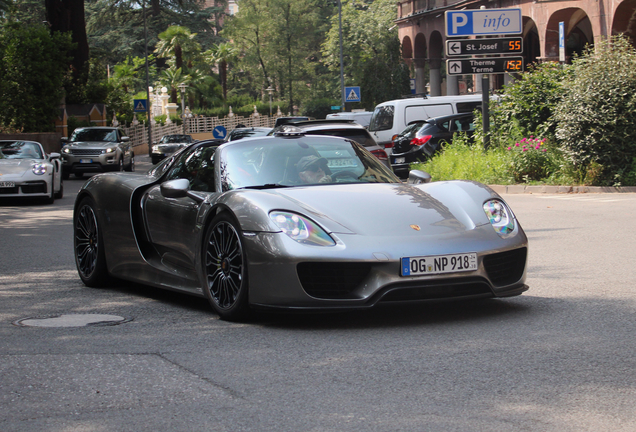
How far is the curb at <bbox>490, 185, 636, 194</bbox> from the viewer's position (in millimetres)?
16594

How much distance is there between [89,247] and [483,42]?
48.2ft

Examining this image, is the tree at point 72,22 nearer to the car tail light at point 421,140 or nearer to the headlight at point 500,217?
the car tail light at point 421,140

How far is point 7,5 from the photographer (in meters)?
34.8

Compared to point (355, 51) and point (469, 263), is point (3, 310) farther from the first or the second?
point (355, 51)

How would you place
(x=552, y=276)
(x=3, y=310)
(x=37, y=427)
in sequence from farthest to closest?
(x=552, y=276), (x=3, y=310), (x=37, y=427)

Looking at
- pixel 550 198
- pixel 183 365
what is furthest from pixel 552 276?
pixel 550 198

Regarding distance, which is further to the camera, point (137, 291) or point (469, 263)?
point (137, 291)

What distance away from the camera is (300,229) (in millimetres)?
5383

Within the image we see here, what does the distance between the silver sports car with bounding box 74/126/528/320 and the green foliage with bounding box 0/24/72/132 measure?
1213 inches

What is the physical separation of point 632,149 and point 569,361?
44.3ft

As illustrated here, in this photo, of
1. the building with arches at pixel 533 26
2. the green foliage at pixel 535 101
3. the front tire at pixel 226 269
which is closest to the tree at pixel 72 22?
the building with arches at pixel 533 26

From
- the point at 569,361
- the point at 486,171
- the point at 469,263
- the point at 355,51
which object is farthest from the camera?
the point at 355,51

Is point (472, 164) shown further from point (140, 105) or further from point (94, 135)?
point (140, 105)

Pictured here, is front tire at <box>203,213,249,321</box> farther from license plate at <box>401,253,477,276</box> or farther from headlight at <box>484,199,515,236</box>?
headlight at <box>484,199,515,236</box>
